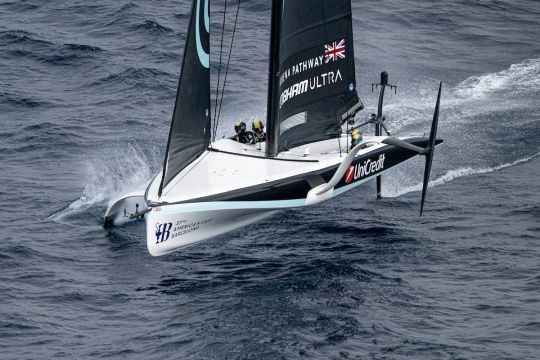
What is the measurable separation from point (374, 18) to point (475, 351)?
26.8 m

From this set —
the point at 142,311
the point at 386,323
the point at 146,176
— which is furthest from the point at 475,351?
the point at 146,176

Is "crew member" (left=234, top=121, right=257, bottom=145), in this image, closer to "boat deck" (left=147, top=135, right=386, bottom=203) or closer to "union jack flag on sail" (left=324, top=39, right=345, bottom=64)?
"boat deck" (left=147, top=135, right=386, bottom=203)

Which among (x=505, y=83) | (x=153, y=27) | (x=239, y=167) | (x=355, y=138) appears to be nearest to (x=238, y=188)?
(x=239, y=167)

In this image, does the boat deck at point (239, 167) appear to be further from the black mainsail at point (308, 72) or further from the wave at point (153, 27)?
the wave at point (153, 27)

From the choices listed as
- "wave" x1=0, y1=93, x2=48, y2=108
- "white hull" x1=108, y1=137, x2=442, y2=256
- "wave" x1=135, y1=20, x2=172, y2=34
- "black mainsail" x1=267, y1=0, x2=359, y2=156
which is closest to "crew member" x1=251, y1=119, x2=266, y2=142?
"white hull" x1=108, y1=137, x2=442, y2=256

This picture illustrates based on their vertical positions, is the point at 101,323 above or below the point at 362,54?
below

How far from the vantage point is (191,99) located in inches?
1027

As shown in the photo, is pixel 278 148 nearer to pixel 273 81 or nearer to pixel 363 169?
pixel 273 81

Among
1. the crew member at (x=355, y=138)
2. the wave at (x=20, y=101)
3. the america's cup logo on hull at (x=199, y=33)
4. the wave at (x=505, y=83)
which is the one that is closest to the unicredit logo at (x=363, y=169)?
the crew member at (x=355, y=138)

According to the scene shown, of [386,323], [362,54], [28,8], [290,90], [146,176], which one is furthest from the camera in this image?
[28,8]

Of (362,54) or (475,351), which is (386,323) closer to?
(475,351)

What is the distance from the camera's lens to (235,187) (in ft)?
85.6

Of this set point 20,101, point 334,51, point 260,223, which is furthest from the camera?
point 20,101

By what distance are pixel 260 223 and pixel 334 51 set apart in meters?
5.42
